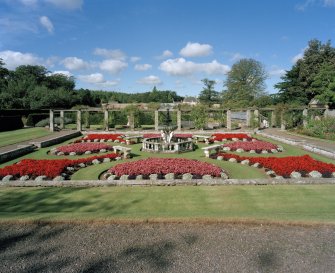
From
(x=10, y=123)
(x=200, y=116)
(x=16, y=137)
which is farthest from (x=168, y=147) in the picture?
(x=10, y=123)

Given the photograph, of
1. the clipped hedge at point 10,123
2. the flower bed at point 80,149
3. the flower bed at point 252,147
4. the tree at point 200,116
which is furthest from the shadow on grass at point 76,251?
the clipped hedge at point 10,123

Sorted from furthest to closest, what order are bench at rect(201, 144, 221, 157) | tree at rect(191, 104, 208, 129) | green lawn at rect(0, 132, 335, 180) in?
1. tree at rect(191, 104, 208, 129)
2. bench at rect(201, 144, 221, 157)
3. green lawn at rect(0, 132, 335, 180)

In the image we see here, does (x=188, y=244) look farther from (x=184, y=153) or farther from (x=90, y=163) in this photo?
(x=184, y=153)

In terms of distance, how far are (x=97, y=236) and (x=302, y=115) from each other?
90.2ft

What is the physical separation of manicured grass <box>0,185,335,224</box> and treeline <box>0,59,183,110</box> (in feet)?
122

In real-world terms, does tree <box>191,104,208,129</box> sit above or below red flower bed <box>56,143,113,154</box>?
above

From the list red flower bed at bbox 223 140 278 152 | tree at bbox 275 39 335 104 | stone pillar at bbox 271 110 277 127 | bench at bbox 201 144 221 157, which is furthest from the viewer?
tree at bbox 275 39 335 104

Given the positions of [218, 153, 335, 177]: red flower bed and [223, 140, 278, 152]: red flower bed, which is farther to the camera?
[223, 140, 278, 152]: red flower bed

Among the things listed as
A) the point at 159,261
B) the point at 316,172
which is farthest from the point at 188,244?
the point at 316,172

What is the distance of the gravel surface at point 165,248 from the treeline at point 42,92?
1565 inches

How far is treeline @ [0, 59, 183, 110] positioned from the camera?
44341 millimetres

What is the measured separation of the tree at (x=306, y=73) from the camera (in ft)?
141

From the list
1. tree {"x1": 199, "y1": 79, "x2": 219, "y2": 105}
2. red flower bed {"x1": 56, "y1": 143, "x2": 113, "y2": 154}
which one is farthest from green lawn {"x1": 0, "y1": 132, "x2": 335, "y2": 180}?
tree {"x1": 199, "y1": 79, "x2": 219, "y2": 105}

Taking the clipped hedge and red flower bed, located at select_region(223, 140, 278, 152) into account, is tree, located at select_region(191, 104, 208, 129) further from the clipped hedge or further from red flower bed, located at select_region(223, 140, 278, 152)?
the clipped hedge
